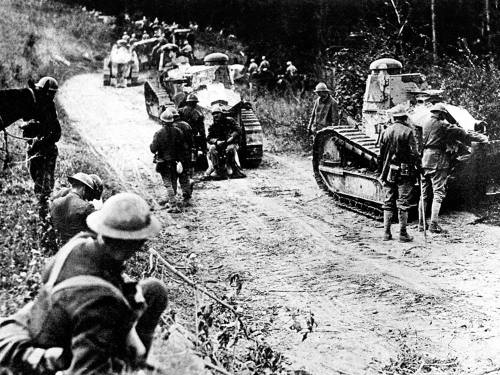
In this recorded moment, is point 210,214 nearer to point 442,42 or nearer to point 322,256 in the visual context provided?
point 322,256

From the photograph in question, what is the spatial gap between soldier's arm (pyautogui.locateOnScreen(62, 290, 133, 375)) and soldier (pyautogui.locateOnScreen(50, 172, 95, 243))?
3.57 m

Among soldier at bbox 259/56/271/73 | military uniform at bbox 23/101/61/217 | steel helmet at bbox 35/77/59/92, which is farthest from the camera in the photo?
soldier at bbox 259/56/271/73

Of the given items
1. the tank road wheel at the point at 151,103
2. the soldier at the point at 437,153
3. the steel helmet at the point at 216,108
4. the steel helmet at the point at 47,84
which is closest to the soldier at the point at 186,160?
the steel helmet at the point at 216,108

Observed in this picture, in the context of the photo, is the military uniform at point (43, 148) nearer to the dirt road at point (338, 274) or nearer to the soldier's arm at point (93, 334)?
the dirt road at point (338, 274)

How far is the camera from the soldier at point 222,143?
13477 millimetres

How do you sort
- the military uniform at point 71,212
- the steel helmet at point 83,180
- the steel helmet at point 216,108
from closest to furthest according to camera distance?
the military uniform at point 71,212 < the steel helmet at point 83,180 < the steel helmet at point 216,108

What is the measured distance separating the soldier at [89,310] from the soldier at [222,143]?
969 cm

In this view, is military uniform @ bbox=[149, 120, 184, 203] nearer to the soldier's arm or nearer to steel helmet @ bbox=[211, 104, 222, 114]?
steel helmet @ bbox=[211, 104, 222, 114]

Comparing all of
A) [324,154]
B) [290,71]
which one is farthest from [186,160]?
[290,71]

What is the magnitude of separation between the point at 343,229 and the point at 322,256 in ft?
4.49

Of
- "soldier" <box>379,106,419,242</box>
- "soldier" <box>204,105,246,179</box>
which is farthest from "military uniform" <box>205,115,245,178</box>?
"soldier" <box>379,106,419,242</box>

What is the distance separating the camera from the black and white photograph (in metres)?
3.67

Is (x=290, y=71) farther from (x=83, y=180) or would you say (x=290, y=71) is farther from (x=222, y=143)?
(x=83, y=180)

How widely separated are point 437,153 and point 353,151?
2174 millimetres
